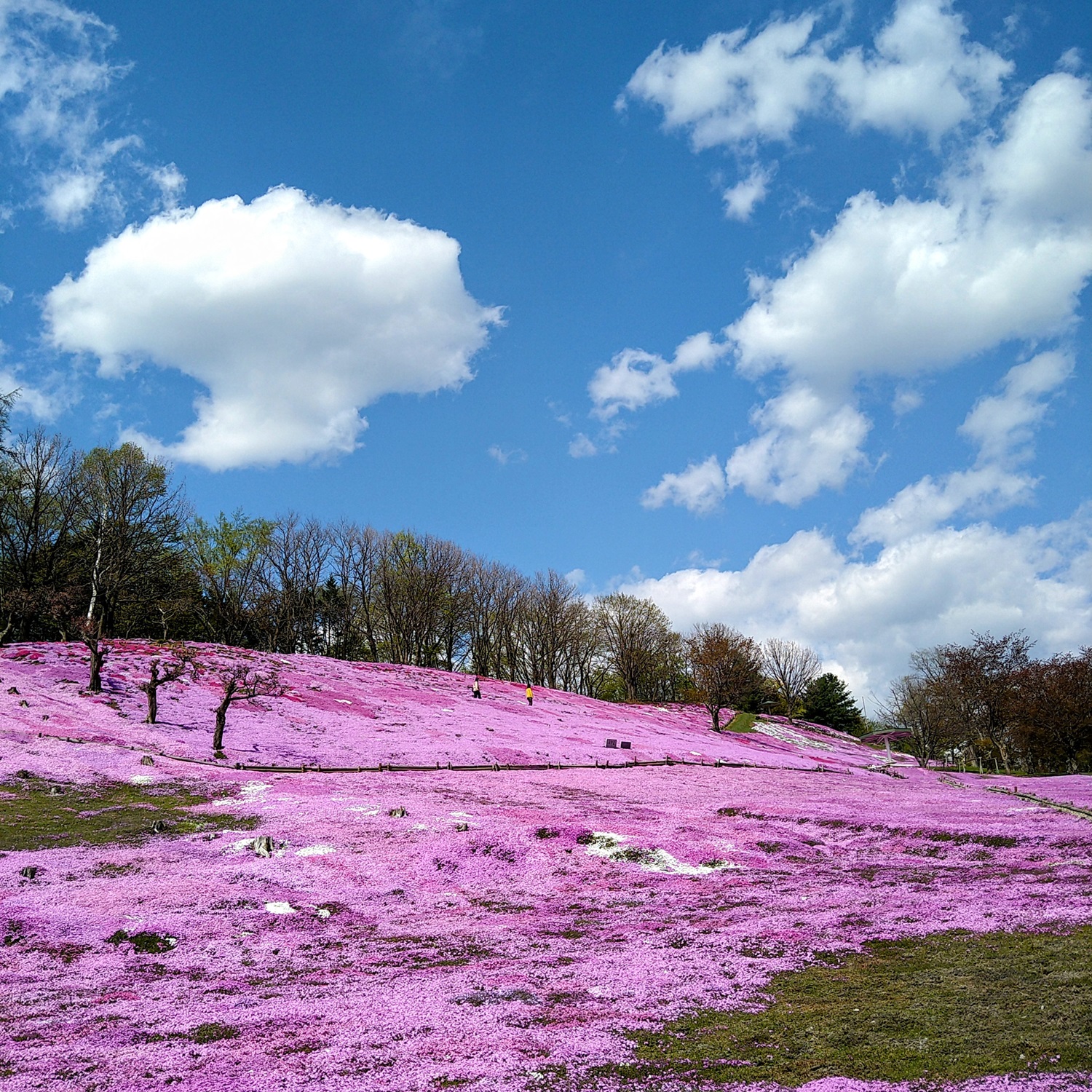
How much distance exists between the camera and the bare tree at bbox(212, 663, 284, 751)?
2805 cm

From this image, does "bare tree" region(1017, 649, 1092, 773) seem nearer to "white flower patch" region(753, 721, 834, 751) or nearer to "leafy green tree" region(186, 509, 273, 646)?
"white flower patch" region(753, 721, 834, 751)

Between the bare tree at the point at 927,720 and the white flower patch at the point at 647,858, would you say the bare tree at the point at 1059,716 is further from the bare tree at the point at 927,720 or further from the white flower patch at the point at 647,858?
the white flower patch at the point at 647,858

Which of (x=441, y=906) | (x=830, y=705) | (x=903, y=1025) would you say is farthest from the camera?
(x=830, y=705)

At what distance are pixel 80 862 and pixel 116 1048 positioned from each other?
27.5 ft

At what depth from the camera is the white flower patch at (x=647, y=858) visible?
16.3 meters

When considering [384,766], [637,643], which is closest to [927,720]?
[637,643]

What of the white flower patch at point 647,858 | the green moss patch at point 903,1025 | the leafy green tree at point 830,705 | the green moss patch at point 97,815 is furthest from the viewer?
the leafy green tree at point 830,705

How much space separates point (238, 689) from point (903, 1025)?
115 feet

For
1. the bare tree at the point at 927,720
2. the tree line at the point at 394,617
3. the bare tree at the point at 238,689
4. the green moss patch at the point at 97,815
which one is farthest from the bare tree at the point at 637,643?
the green moss patch at the point at 97,815

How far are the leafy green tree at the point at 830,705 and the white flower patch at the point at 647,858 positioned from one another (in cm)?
7215

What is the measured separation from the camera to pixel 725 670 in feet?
254

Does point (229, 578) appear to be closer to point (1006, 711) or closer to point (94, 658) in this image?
point (94, 658)

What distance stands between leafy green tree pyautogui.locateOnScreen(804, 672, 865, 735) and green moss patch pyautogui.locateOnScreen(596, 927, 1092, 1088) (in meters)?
79.0

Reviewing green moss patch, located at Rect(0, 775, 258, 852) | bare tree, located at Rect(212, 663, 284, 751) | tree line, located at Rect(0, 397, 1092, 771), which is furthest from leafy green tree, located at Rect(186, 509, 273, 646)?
green moss patch, located at Rect(0, 775, 258, 852)
